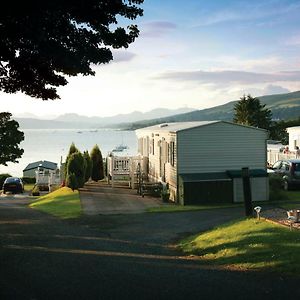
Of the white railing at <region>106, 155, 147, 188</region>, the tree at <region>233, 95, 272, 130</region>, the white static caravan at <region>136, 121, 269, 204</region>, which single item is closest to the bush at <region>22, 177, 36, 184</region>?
the tree at <region>233, 95, 272, 130</region>

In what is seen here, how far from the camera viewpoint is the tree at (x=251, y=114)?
2586 inches

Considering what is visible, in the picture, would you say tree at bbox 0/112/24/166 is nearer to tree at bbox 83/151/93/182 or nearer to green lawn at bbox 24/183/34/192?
green lawn at bbox 24/183/34/192

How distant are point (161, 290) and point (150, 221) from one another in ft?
31.5

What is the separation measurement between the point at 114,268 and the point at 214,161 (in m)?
14.7

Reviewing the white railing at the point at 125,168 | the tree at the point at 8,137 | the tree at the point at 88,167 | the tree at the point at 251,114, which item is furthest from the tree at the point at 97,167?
the tree at the point at 251,114

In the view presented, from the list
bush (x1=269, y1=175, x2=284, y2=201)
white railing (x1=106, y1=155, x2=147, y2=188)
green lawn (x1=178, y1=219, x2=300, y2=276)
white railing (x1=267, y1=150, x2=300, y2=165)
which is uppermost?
white railing (x1=267, y1=150, x2=300, y2=165)

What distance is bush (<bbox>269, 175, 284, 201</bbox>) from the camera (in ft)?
77.8

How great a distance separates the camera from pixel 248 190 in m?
16.1

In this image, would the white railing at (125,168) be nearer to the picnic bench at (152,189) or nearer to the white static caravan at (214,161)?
the picnic bench at (152,189)

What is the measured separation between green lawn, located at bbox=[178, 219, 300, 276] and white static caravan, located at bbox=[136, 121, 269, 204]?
820 cm

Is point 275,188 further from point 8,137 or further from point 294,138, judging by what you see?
point 8,137

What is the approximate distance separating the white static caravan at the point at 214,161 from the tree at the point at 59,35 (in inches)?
403

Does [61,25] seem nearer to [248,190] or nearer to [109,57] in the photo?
[109,57]

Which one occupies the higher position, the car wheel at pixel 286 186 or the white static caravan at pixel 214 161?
the white static caravan at pixel 214 161
